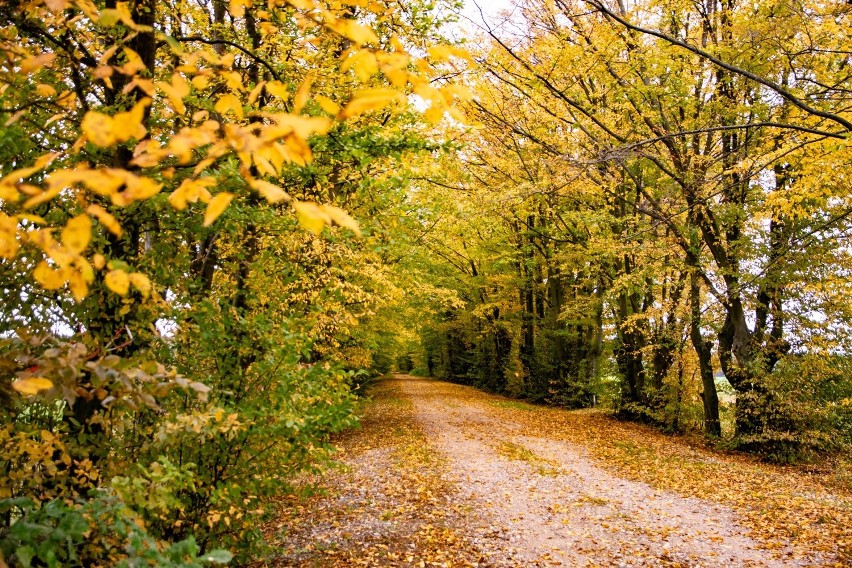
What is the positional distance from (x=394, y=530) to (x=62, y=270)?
583 cm

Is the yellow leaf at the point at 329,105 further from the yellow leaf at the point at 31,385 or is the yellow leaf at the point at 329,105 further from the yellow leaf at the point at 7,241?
the yellow leaf at the point at 31,385

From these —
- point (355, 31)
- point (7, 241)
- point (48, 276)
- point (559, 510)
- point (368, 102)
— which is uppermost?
point (355, 31)

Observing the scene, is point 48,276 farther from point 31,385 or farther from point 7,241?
point 31,385

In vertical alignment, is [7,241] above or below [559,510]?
above

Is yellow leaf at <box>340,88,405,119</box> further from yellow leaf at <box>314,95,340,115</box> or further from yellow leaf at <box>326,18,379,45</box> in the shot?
yellow leaf at <box>326,18,379,45</box>

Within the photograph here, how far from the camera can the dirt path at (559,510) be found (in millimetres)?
5734

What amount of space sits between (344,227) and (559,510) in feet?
17.8

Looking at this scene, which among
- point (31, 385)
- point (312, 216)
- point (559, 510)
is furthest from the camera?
point (559, 510)

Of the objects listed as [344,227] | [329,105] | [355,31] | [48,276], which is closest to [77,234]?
[48,276]

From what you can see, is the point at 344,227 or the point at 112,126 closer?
the point at 112,126

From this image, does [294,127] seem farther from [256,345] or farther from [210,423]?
[256,345]

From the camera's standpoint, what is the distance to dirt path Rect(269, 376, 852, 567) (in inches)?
226

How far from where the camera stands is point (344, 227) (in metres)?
4.09

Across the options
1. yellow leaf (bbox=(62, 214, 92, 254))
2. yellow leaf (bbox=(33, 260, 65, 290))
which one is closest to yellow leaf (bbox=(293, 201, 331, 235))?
yellow leaf (bbox=(62, 214, 92, 254))
